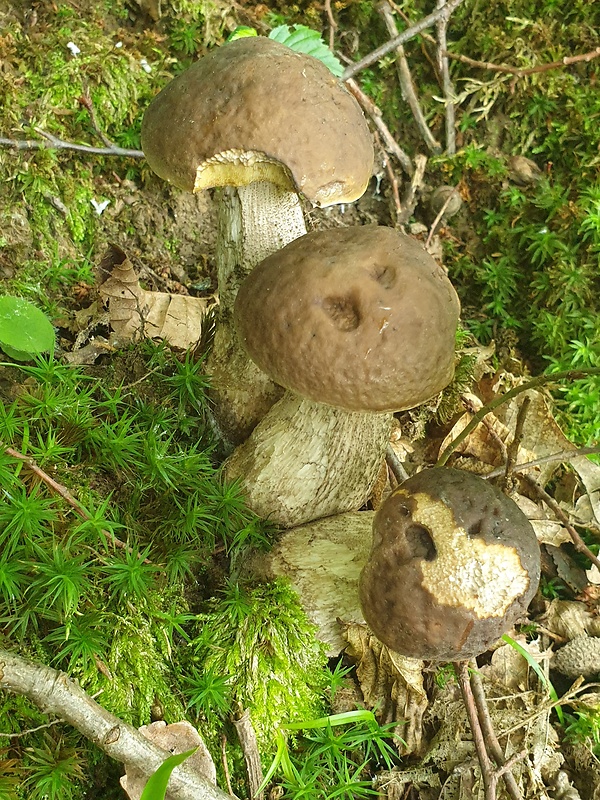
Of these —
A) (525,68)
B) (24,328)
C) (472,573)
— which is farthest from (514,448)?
(525,68)

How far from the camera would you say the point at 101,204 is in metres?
3.42

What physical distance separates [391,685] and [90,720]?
1273 millimetres

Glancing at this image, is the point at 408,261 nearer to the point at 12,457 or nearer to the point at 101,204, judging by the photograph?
the point at 12,457

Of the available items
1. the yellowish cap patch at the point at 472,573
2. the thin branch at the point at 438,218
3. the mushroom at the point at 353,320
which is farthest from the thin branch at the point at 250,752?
the thin branch at the point at 438,218

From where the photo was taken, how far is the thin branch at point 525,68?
3535 mm

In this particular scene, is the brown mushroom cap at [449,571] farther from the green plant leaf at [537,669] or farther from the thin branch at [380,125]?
the thin branch at [380,125]

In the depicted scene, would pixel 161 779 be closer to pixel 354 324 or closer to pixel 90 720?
pixel 90 720

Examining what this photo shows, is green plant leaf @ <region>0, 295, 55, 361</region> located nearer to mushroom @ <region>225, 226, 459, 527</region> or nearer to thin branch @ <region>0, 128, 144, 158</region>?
mushroom @ <region>225, 226, 459, 527</region>

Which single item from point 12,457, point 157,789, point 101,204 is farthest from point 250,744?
point 101,204

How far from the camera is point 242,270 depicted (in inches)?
112

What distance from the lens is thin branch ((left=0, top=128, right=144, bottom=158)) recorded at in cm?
310

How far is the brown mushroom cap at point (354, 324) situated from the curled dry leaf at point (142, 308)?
1059 mm

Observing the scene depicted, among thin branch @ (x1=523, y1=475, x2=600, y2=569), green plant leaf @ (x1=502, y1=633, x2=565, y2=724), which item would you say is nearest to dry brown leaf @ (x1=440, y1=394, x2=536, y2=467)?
thin branch @ (x1=523, y1=475, x2=600, y2=569)

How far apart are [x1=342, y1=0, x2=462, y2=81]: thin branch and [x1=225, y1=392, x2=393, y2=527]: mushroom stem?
219 centimetres
